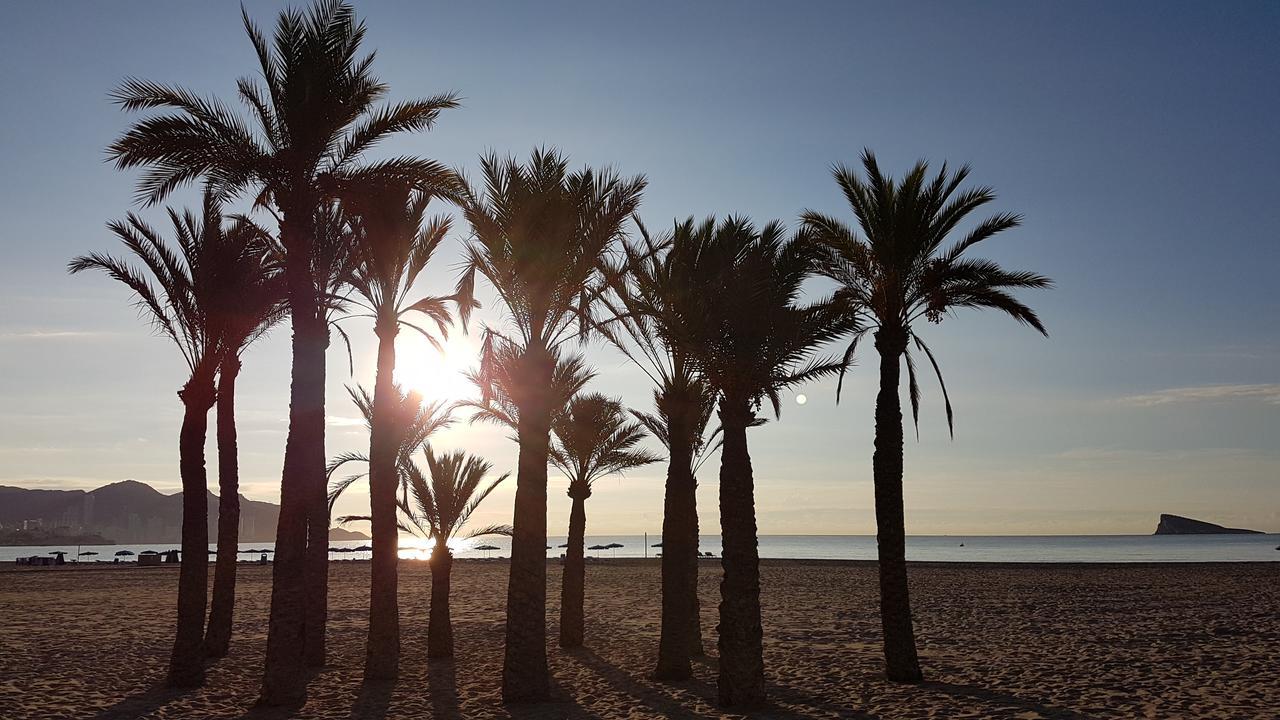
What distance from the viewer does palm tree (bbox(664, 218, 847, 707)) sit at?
13.1 m

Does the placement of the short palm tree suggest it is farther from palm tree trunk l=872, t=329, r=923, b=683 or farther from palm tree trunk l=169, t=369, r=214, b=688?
palm tree trunk l=872, t=329, r=923, b=683

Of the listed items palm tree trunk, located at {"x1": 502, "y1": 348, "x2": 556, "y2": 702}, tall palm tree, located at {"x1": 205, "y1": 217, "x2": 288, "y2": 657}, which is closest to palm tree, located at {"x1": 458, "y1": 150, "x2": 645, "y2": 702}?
palm tree trunk, located at {"x1": 502, "y1": 348, "x2": 556, "y2": 702}

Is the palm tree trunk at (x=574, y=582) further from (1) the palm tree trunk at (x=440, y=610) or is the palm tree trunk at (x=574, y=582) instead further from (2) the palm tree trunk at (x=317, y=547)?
(2) the palm tree trunk at (x=317, y=547)

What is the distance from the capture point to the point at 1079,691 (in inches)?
537

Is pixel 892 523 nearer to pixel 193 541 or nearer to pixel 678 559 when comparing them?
pixel 678 559

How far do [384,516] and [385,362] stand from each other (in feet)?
9.68

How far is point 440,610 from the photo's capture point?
61.9ft

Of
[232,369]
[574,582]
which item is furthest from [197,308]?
[574,582]

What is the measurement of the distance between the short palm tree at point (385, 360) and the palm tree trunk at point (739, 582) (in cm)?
639

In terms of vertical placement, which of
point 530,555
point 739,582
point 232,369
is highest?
point 232,369

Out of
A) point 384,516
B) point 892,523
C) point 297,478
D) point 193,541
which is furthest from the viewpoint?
point 384,516

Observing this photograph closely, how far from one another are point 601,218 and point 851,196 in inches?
180

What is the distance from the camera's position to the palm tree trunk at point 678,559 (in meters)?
15.8

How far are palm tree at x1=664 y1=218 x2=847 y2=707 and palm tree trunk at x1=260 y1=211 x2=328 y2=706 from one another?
5.94 meters
